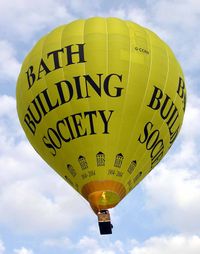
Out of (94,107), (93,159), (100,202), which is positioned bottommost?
(100,202)

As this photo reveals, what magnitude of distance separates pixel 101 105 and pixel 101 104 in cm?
4

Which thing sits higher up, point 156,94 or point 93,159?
point 156,94

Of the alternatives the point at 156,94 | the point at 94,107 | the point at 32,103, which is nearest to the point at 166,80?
the point at 156,94

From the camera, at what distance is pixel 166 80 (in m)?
24.0

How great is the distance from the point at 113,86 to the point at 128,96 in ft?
2.07

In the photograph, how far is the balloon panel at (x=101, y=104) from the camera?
22.8 metres

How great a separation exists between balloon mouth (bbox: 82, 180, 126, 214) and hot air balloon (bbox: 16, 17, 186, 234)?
0.03m

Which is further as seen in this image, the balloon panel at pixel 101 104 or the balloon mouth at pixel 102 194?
the balloon panel at pixel 101 104

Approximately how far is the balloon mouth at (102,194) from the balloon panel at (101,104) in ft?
0.11

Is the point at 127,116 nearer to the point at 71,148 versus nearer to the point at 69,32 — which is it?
the point at 71,148

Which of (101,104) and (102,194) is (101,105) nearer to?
(101,104)

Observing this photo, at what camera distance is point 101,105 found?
2280 cm

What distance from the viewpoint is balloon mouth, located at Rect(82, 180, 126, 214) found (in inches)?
890

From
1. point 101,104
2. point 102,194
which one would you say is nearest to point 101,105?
point 101,104
